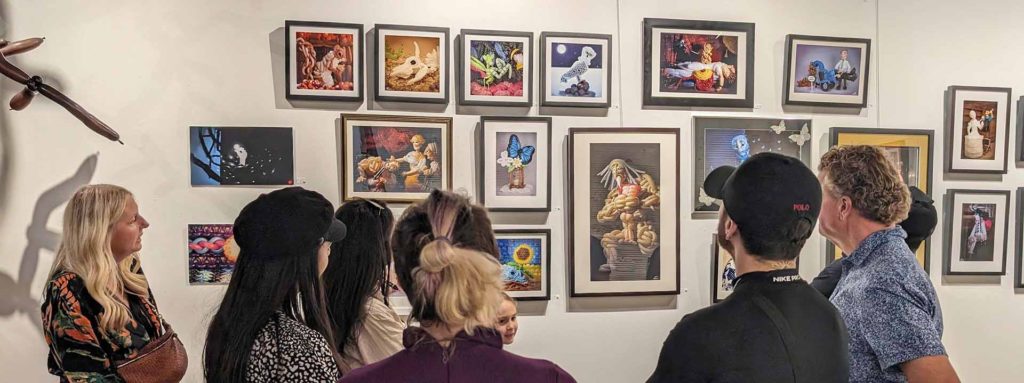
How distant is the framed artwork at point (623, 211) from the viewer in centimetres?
390

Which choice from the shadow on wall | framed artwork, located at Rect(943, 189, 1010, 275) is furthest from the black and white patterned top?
framed artwork, located at Rect(943, 189, 1010, 275)

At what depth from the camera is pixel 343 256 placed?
2.63 meters

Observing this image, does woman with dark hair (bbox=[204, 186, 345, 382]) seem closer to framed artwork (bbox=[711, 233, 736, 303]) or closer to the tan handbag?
the tan handbag

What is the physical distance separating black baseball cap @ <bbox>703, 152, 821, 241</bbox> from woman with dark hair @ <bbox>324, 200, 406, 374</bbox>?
47.1 inches

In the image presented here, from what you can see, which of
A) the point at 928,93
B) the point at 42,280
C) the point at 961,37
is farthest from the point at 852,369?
the point at 42,280

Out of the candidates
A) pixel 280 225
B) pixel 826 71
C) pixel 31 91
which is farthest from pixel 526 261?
pixel 31 91

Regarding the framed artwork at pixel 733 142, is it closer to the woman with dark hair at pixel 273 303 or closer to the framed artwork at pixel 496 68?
the framed artwork at pixel 496 68

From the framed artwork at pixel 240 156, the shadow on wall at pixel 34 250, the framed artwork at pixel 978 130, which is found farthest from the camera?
the framed artwork at pixel 978 130

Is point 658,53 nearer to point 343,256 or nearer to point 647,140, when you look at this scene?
point 647,140

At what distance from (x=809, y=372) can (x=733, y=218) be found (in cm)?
39

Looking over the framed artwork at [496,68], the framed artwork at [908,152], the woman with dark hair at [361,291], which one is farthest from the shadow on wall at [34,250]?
the framed artwork at [908,152]

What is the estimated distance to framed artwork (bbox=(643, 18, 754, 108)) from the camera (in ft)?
13.0

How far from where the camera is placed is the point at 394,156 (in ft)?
12.3

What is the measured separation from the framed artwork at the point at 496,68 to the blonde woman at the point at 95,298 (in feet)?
5.06
